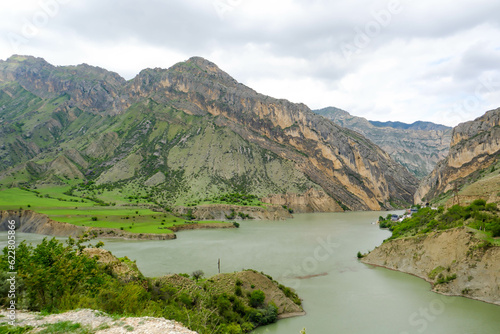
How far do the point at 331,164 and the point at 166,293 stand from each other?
17398cm

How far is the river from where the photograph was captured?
24.1m

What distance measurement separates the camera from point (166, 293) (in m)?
23.5

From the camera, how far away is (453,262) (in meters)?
31.1

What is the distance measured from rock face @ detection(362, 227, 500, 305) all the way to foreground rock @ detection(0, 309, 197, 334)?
30.3 m

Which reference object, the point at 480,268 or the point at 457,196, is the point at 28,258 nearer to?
the point at 480,268

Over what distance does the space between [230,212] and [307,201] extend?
52373 mm

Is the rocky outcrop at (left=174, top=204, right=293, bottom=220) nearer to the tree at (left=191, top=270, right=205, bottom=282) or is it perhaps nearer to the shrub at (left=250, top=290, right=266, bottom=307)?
the tree at (left=191, top=270, right=205, bottom=282)

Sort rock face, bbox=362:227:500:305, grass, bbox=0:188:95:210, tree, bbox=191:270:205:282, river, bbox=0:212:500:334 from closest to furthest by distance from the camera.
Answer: river, bbox=0:212:500:334
rock face, bbox=362:227:500:305
tree, bbox=191:270:205:282
grass, bbox=0:188:95:210

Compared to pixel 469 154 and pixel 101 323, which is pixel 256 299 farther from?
pixel 469 154

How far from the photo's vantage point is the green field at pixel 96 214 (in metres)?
73.9

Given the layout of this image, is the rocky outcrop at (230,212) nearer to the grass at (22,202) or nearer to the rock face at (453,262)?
the grass at (22,202)

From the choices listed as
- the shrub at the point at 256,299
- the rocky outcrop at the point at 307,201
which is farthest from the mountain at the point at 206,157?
the shrub at the point at 256,299

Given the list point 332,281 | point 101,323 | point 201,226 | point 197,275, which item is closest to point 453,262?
point 332,281

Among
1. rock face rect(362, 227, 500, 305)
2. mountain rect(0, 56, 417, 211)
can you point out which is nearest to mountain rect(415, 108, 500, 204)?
mountain rect(0, 56, 417, 211)
